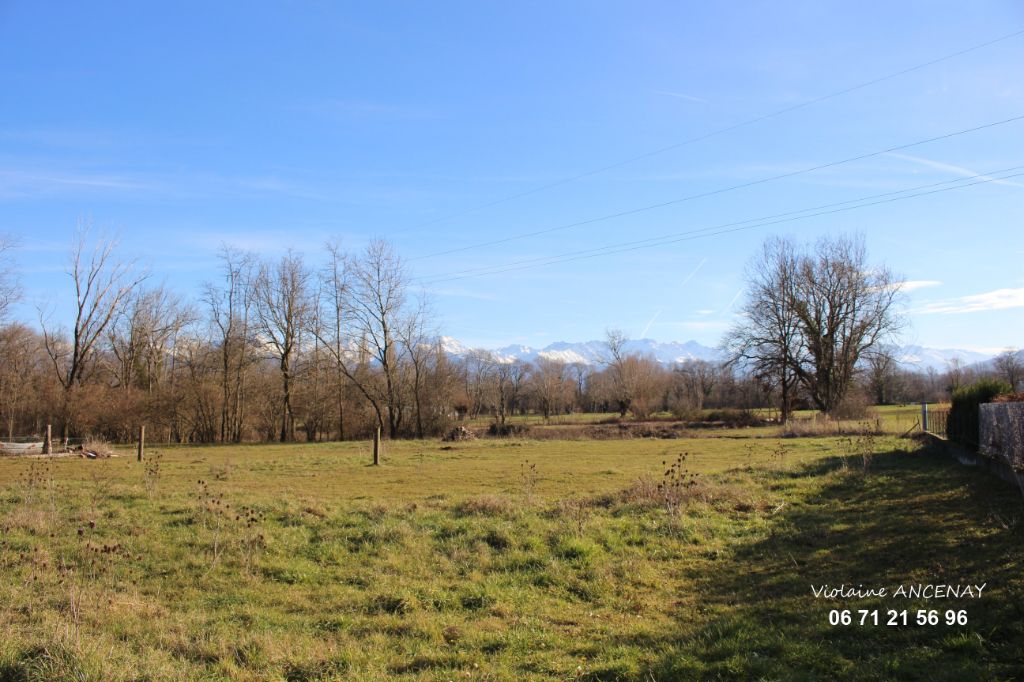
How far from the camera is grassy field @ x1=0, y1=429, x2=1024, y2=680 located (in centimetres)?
541

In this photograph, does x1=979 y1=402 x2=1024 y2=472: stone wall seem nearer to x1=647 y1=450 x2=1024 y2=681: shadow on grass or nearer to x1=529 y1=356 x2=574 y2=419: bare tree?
x1=647 y1=450 x2=1024 y2=681: shadow on grass

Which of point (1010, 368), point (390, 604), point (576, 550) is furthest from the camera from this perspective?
point (1010, 368)

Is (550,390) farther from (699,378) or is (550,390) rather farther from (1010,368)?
(1010,368)

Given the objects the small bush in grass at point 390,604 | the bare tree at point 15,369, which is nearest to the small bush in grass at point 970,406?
the small bush in grass at point 390,604

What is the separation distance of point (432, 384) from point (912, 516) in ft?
145

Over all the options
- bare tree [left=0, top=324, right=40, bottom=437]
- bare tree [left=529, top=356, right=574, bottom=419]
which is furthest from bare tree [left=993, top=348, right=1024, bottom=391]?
bare tree [left=0, top=324, right=40, bottom=437]

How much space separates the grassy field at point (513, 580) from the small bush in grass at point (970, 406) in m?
2.71

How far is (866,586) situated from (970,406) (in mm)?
14577

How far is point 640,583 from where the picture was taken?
8.26 metres

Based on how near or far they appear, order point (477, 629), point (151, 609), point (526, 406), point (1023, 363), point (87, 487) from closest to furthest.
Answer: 1. point (477, 629)
2. point (151, 609)
3. point (87, 487)
4. point (1023, 363)
5. point (526, 406)

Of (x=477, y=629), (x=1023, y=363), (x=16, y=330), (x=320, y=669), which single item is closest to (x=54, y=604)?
(x=320, y=669)

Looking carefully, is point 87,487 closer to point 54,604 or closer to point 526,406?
point 54,604

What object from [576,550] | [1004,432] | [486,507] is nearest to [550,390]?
[1004,432]

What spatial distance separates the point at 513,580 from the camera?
8555 millimetres
